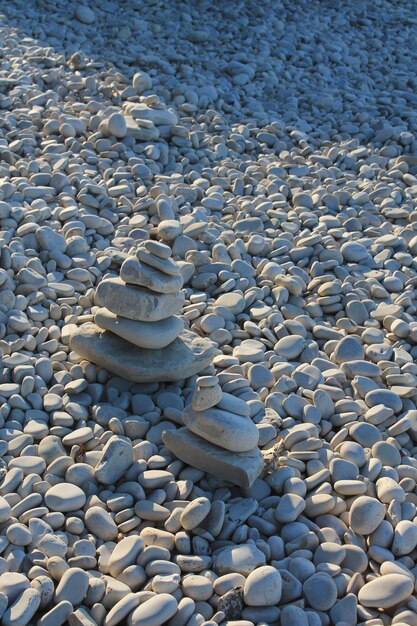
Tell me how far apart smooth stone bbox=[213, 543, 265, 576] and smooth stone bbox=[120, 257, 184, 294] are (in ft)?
3.23

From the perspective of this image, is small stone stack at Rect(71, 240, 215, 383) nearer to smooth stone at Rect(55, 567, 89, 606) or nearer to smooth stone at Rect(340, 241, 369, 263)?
smooth stone at Rect(55, 567, 89, 606)

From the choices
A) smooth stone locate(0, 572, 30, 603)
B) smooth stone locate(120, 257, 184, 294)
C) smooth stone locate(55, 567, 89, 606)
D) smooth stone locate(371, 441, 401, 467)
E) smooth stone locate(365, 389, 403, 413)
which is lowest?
smooth stone locate(0, 572, 30, 603)

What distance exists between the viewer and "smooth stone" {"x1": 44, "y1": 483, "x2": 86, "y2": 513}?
263 centimetres

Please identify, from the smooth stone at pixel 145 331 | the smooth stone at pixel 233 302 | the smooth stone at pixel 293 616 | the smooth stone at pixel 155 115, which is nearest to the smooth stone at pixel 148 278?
the smooth stone at pixel 145 331

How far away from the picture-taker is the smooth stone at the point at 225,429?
2771mm

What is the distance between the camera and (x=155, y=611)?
2.29 meters

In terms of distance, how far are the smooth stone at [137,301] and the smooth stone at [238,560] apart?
944 millimetres

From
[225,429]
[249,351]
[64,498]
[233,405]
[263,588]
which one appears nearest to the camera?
[263,588]

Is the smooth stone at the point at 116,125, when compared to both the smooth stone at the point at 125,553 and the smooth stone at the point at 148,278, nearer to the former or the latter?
the smooth stone at the point at 148,278

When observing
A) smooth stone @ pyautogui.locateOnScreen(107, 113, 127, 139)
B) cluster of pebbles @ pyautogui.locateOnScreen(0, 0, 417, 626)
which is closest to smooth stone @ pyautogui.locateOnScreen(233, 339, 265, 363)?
cluster of pebbles @ pyautogui.locateOnScreen(0, 0, 417, 626)

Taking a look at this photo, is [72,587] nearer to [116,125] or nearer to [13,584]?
[13,584]

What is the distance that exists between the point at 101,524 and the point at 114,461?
25 centimetres

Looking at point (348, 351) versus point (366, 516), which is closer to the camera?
point (366, 516)

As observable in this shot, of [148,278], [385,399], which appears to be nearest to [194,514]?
[148,278]
